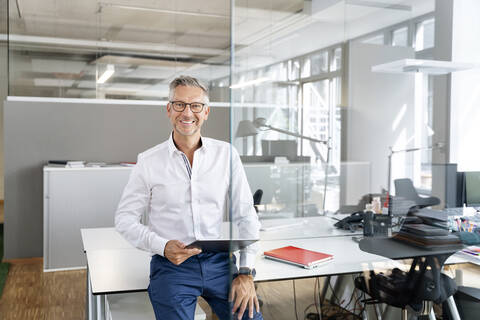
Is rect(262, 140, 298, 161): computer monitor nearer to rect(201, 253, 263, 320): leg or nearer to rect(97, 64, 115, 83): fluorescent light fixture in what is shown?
rect(201, 253, 263, 320): leg

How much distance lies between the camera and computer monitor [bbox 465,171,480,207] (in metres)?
1.08

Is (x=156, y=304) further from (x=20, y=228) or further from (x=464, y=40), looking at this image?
(x=20, y=228)

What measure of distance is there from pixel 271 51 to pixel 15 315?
268 centimetres

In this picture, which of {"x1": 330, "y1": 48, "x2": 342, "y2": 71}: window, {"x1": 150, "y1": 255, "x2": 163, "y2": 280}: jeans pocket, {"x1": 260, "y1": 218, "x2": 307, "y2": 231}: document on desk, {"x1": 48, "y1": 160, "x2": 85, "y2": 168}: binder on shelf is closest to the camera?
{"x1": 260, "y1": 218, "x2": 307, "y2": 231}: document on desk

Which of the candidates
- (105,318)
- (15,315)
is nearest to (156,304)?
(105,318)

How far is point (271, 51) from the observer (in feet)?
6.15

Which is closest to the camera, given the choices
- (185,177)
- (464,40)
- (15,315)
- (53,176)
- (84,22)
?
(464,40)

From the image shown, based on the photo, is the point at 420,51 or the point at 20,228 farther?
the point at 20,228

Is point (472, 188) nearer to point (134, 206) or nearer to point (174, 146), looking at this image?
point (174, 146)

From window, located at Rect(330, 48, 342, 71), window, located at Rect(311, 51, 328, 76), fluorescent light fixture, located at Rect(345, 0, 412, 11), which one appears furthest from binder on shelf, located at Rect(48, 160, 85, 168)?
fluorescent light fixture, located at Rect(345, 0, 412, 11)

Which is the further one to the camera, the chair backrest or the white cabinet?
the white cabinet

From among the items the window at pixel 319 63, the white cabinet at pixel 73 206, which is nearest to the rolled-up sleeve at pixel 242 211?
the window at pixel 319 63

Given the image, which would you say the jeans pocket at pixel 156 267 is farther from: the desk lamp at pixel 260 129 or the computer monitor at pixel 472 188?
the computer monitor at pixel 472 188

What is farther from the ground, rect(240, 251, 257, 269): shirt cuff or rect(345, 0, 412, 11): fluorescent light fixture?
rect(345, 0, 412, 11): fluorescent light fixture
